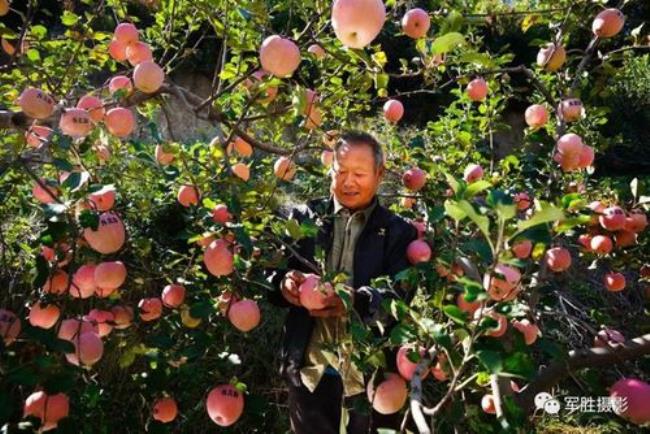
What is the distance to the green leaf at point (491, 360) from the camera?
28.0 inches

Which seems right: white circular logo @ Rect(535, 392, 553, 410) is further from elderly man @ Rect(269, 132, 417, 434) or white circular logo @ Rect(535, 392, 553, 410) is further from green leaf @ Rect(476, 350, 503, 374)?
green leaf @ Rect(476, 350, 503, 374)

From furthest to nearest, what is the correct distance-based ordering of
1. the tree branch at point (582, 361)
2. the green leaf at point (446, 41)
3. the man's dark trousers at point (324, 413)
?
the man's dark trousers at point (324, 413)
the tree branch at point (582, 361)
the green leaf at point (446, 41)

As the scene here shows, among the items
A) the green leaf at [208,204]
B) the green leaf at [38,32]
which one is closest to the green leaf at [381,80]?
the green leaf at [208,204]

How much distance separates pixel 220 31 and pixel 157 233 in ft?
4.72

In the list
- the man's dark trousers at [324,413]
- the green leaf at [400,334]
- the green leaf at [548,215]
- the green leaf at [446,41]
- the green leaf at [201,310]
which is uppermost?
the green leaf at [446,41]

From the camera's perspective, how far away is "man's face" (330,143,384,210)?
1.31 metres

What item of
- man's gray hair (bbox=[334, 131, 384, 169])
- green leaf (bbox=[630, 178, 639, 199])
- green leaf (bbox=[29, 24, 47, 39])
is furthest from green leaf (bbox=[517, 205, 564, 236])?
green leaf (bbox=[29, 24, 47, 39])

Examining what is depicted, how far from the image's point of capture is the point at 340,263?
137cm

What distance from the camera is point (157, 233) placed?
2588mm

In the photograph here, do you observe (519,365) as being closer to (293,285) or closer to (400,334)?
(400,334)

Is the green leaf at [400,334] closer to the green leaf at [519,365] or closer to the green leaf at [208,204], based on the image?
the green leaf at [519,365]

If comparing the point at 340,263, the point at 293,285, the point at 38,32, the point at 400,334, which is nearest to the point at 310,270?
the point at 340,263

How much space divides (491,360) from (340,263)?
0.67m

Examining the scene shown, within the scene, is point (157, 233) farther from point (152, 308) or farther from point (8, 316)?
point (8, 316)
